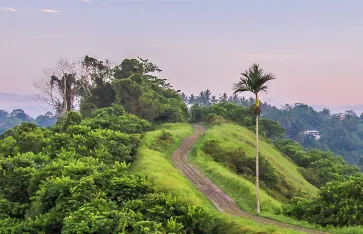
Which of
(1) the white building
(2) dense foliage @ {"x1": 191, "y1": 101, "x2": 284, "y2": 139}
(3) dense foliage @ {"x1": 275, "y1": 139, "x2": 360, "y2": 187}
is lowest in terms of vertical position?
(3) dense foliage @ {"x1": 275, "y1": 139, "x2": 360, "y2": 187}

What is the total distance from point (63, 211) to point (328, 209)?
1275 cm

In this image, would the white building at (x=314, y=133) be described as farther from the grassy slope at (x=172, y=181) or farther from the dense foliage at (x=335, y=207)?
the dense foliage at (x=335, y=207)

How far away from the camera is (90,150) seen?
91.7ft

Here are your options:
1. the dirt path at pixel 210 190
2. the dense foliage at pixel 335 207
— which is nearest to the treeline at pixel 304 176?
the dense foliage at pixel 335 207

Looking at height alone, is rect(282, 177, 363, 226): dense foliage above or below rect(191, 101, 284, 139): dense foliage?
below

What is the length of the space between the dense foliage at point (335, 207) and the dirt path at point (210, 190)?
5.62 feet

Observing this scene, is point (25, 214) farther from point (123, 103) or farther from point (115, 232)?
point (123, 103)

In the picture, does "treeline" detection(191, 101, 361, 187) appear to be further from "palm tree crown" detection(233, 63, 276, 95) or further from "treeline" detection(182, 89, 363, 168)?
"treeline" detection(182, 89, 363, 168)

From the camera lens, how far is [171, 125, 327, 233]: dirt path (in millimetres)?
18703

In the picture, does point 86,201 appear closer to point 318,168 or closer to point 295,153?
point 318,168

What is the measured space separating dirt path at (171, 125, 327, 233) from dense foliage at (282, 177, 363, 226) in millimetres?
1713

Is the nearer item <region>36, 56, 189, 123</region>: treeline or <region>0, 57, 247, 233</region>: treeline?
<region>0, 57, 247, 233</region>: treeline

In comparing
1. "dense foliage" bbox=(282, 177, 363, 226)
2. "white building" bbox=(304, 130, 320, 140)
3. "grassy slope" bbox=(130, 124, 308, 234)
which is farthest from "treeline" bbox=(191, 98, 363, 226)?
"white building" bbox=(304, 130, 320, 140)

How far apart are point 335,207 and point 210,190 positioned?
27.2 ft
